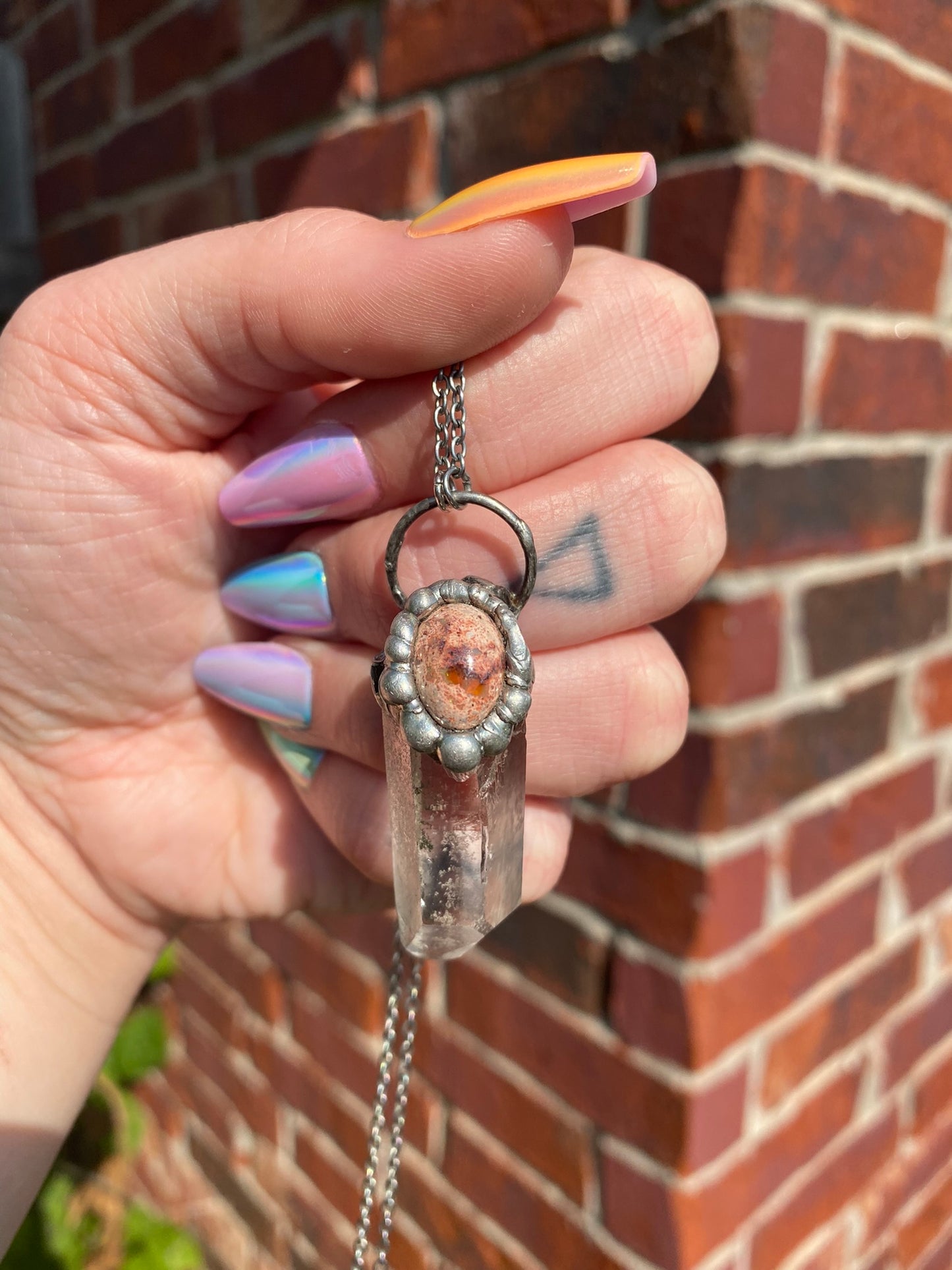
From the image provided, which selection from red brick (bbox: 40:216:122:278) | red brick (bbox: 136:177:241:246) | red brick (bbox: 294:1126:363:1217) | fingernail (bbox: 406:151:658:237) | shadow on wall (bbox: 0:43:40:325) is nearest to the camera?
fingernail (bbox: 406:151:658:237)

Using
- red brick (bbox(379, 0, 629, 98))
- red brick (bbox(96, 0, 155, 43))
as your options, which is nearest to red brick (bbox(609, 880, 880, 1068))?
red brick (bbox(379, 0, 629, 98))

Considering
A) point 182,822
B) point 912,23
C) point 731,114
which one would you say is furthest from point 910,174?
point 182,822

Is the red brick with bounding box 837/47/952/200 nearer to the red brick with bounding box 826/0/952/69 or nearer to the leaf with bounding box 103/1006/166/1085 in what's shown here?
the red brick with bounding box 826/0/952/69

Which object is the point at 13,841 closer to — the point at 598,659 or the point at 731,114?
the point at 598,659

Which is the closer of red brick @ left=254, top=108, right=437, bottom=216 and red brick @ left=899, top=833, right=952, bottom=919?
red brick @ left=254, top=108, right=437, bottom=216

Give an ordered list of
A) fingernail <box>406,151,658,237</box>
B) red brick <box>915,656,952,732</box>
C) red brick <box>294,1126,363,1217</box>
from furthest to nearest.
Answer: red brick <box>294,1126,363,1217</box> → red brick <box>915,656,952,732</box> → fingernail <box>406,151,658,237</box>

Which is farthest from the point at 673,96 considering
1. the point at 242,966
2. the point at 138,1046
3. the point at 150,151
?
the point at 138,1046

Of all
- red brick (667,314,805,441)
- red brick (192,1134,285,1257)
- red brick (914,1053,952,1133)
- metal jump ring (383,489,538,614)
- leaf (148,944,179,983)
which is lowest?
red brick (192,1134,285,1257)

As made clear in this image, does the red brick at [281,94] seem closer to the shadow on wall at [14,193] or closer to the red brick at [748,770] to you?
the shadow on wall at [14,193]
